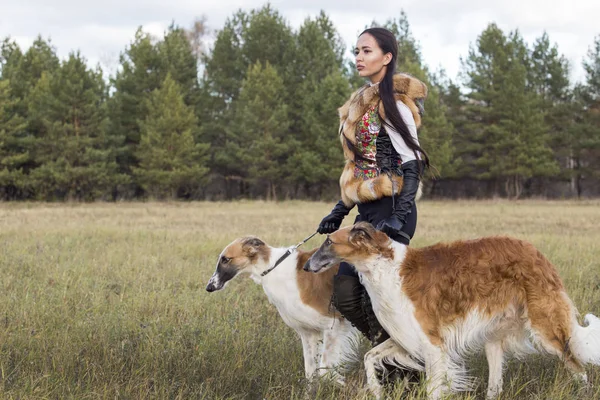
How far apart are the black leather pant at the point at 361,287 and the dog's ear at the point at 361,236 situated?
30 centimetres

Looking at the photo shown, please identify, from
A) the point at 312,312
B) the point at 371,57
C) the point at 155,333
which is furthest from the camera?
the point at 155,333

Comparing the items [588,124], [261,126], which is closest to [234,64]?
[261,126]

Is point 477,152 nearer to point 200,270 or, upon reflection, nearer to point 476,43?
point 476,43

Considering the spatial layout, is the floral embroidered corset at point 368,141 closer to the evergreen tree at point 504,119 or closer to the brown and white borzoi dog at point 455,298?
the brown and white borzoi dog at point 455,298

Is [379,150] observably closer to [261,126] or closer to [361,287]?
[361,287]

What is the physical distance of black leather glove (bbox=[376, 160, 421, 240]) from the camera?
11.9 ft

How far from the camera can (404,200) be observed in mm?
3627

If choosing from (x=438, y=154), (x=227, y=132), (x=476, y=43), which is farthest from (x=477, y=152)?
(x=227, y=132)

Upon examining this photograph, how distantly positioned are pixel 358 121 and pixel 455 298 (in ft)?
4.48

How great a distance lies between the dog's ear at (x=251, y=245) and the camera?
4.84m

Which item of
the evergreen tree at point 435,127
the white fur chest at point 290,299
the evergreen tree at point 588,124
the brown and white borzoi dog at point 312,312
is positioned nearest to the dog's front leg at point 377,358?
the brown and white borzoi dog at point 312,312

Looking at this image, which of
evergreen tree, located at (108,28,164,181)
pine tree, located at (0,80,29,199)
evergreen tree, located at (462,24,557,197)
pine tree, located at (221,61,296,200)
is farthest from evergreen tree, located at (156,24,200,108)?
evergreen tree, located at (462,24,557,197)

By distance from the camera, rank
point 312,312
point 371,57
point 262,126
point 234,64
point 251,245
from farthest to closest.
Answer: point 234,64
point 262,126
point 251,245
point 312,312
point 371,57

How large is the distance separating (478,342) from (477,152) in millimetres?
38579
